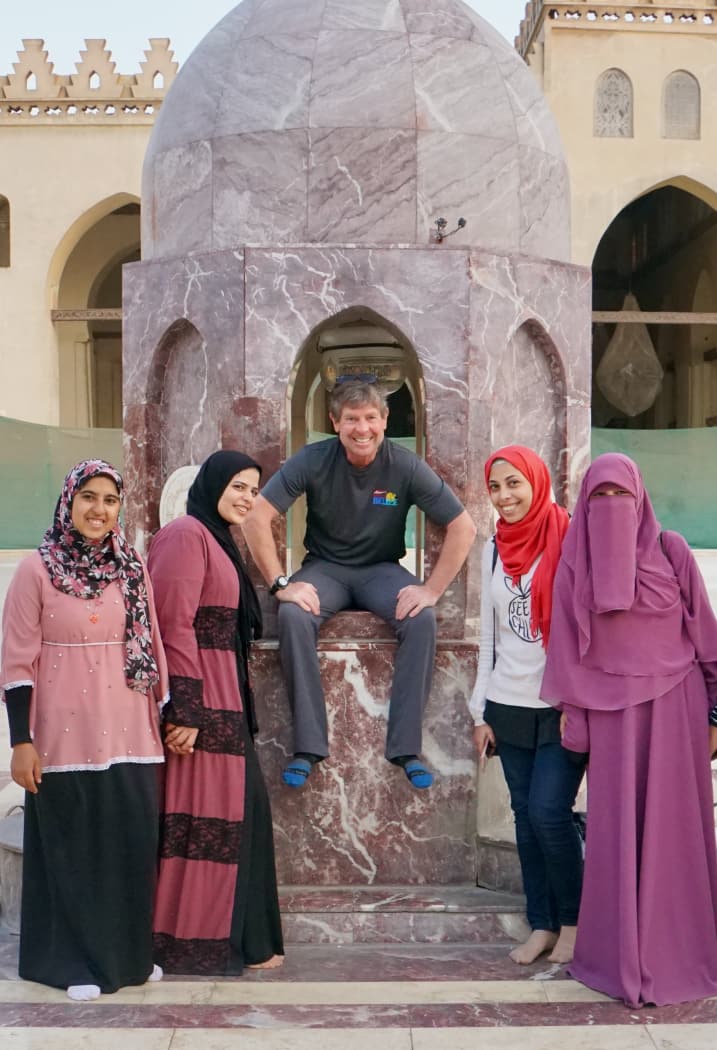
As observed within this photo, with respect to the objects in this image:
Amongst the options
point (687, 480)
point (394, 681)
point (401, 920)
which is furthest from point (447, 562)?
point (687, 480)

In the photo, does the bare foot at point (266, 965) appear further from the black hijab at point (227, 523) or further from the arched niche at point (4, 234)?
the arched niche at point (4, 234)

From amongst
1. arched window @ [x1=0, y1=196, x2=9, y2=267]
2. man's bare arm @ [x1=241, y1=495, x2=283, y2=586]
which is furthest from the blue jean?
arched window @ [x1=0, y1=196, x2=9, y2=267]

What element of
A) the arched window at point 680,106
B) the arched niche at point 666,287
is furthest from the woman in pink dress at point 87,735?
the arched niche at point 666,287

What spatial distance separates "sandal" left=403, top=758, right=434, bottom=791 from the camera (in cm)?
384

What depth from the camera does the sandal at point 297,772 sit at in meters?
3.84

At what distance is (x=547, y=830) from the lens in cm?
344

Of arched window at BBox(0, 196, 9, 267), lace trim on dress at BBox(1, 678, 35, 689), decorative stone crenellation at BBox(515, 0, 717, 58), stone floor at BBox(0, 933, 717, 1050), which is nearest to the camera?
stone floor at BBox(0, 933, 717, 1050)

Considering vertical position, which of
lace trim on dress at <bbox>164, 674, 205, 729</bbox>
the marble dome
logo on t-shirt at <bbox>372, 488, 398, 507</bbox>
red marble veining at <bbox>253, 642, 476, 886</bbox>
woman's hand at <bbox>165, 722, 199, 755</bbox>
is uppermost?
the marble dome

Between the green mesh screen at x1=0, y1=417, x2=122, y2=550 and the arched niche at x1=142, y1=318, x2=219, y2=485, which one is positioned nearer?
the arched niche at x1=142, y1=318, x2=219, y2=485

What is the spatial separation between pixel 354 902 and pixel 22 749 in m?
1.30

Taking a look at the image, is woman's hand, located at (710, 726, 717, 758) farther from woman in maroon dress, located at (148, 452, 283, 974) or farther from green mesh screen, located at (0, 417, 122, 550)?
green mesh screen, located at (0, 417, 122, 550)

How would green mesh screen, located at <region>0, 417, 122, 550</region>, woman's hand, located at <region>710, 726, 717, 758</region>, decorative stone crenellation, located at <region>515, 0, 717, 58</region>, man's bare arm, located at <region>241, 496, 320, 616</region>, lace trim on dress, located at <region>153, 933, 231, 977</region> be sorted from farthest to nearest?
decorative stone crenellation, located at <region>515, 0, 717, 58</region>
green mesh screen, located at <region>0, 417, 122, 550</region>
man's bare arm, located at <region>241, 496, 320, 616</region>
lace trim on dress, located at <region>153, 933, 231, 977</region>
woman's hand, located at <region>710, 726, 717, 758</region>

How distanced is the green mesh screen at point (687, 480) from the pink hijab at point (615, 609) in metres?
13.1

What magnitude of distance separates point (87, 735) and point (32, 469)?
1345 cm
